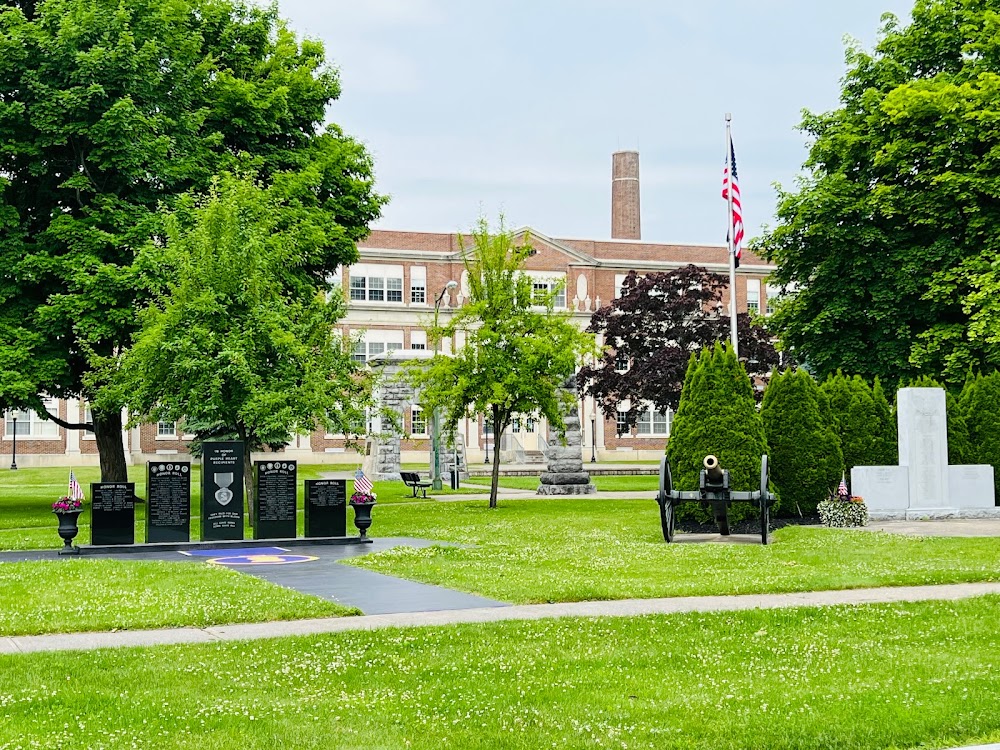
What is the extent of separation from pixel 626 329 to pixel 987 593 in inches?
1543

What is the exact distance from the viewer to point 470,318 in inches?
1265

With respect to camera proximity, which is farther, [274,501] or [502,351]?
[502,351]

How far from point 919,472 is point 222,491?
14248 millimetres

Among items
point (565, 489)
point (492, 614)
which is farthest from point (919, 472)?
point (492, 614)

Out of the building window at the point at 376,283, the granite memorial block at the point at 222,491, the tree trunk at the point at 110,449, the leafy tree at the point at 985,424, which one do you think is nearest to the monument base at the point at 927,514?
the leafy tree at the point at 985,424

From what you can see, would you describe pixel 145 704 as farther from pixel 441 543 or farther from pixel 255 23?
pixel 255 23

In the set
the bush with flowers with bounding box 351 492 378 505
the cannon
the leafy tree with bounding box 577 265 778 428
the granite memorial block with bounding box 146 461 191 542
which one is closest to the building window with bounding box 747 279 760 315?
the leafy tree with bounding box 577 265 778 428

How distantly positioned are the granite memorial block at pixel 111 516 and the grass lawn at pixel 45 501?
93cm

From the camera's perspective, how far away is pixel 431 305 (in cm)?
7056

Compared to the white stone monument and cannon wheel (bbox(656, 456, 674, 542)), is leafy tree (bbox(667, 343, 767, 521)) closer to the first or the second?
cannon wheel (bbox(656, 456, 674, 542))

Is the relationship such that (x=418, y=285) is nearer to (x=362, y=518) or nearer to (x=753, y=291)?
(x=753, y=291)

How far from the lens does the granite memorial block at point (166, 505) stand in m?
19.7

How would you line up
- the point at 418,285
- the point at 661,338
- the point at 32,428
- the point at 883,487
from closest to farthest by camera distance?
1. the point at 883,487
2. the point at 661,338
3. the point at 32,428
4. the point at 418,285

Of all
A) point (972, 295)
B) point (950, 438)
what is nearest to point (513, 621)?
point (950, 438)
